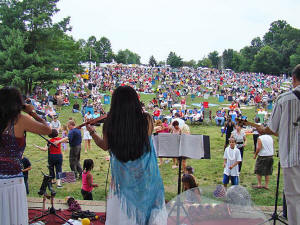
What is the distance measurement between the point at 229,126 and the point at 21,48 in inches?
802

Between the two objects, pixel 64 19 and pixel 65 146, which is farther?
pixel 64 19

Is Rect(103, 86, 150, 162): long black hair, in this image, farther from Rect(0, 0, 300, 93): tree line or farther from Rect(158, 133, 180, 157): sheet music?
Rect(0, 0, 300, 93): tree line

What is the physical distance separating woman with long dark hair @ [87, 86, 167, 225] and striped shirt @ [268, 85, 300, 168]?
1206 millimetres

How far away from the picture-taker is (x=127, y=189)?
2.41 m

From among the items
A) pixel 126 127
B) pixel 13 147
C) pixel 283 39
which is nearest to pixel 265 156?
pixel 126 127

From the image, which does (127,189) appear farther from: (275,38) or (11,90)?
(275,38)

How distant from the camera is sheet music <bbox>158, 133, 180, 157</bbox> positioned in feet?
15.7

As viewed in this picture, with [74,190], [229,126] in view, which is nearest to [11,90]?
[74,190]

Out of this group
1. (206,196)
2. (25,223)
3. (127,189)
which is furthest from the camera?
(206,196)

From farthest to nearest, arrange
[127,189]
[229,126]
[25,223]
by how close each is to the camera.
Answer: [229,126], [25,223], [127,189]

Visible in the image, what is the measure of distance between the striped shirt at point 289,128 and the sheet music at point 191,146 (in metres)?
2.07

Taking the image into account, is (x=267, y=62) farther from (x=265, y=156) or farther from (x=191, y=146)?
(x=191, y=146)

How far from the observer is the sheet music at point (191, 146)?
4.75m

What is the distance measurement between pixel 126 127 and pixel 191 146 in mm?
2678
